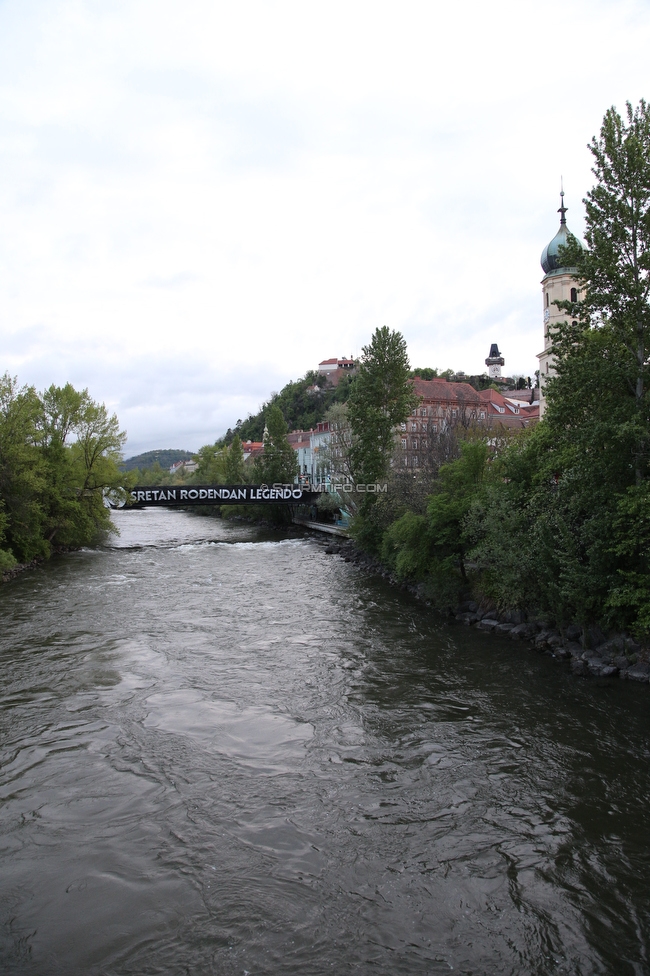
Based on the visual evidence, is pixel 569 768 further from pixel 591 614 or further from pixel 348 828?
pixel 591 614

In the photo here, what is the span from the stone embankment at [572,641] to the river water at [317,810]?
2.34ft

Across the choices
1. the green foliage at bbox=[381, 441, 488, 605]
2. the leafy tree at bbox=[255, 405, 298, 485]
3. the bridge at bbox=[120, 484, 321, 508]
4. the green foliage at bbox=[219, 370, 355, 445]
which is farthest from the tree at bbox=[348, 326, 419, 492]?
the green foliage at bbox=[219, 370, 355, 445]

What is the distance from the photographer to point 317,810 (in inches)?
376

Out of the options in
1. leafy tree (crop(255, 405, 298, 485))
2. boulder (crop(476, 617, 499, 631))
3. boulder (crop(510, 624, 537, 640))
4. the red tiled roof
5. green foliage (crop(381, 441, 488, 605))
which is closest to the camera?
boulder (crop(510, 624, 537, 640))

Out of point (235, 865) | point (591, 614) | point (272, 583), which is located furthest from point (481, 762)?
point (272, 583)

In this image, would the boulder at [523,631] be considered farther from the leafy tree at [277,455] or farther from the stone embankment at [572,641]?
the leafy tree at [277,455]

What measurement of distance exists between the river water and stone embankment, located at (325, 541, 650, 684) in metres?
0.71

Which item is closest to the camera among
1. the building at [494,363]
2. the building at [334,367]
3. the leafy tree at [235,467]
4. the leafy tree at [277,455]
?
the leafy tree at [277,455]

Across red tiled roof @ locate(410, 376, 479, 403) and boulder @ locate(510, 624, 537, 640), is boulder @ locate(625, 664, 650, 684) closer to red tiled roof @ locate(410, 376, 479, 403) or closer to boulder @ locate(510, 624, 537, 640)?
boulder @ locate(510, 624, 537, 640)

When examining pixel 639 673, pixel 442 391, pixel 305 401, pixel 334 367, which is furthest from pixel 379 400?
pixel 334 367

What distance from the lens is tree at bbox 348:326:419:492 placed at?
3572 cm

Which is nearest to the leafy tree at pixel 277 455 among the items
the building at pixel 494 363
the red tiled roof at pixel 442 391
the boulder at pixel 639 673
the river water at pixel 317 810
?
the red tiled roof at pixel 442 391

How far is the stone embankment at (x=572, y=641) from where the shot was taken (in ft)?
50.2

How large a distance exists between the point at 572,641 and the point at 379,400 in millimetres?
21973
